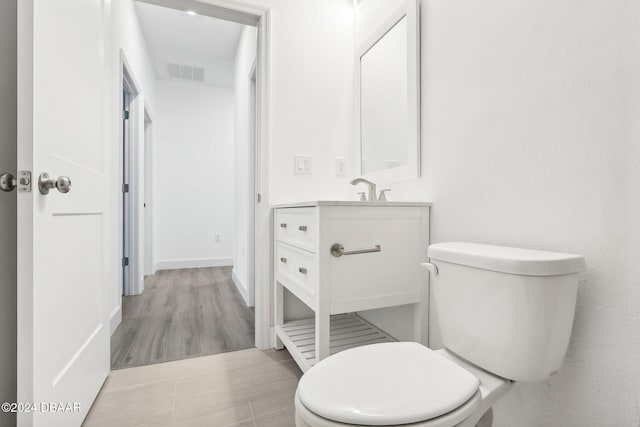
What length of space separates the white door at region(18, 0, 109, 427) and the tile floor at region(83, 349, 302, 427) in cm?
11

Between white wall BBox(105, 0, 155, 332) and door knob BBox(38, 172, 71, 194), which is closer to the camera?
door knob BBox(38, 172, 71, 194)

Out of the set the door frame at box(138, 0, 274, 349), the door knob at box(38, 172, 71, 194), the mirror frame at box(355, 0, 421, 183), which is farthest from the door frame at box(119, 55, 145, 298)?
the mirror frame at box(355, 0, 421, 183)

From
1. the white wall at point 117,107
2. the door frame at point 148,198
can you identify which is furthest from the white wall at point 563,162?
the door frame at point 148,198

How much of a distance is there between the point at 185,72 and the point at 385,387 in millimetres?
4426

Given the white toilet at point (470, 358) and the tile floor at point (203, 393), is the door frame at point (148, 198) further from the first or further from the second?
the white toilet at point (470, 358)

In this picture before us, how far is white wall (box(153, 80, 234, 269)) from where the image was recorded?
4156 millimetres

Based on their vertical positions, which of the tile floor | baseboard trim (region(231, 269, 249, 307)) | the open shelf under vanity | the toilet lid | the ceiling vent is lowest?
the tile floor

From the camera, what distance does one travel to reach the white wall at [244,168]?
2594 millimetres

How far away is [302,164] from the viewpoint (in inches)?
73.2

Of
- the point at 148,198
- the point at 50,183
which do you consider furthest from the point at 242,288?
the point at 50,183

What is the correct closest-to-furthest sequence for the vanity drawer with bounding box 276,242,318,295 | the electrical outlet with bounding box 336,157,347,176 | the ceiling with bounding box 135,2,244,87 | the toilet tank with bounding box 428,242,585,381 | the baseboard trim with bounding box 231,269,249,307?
the toilet tank with bounding box 428,242,585,381 → the vanity drawer with bounding box 276,242,318,295 → the electrical outlet with bounding box 336,157,347,176 → the baseboard trim with bounding box 231,269,249,307 → the ceiling with bounding box 135,2,244,87

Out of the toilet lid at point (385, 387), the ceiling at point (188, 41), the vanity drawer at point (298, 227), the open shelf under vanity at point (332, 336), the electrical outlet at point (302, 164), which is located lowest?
the open shelf under vanity at point (332, 336)

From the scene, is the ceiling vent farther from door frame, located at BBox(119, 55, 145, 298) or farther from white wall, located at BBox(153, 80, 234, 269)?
door frame, located at BBox(119, 55, 145, 298)

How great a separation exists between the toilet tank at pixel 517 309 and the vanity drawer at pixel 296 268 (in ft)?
1.87
